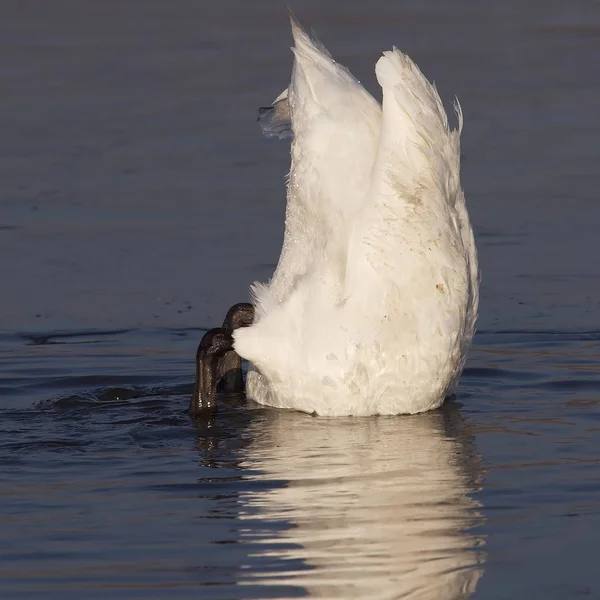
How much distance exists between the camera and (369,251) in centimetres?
792

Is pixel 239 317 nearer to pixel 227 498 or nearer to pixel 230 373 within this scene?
pixel 230 373

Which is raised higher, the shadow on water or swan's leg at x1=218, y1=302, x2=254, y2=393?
swan's leg at x1=218, y1=302, x2=254, y2=393

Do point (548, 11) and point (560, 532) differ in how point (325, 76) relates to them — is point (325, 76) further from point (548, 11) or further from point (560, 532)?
point (548, 11)

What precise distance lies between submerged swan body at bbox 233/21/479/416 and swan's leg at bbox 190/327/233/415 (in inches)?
16.8

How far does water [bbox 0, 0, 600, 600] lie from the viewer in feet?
20.9

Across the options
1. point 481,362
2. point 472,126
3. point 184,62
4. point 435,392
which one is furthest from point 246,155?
point 435,392

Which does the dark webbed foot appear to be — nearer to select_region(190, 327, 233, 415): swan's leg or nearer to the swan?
select_region(190, 327, 233, 415): swan's leg

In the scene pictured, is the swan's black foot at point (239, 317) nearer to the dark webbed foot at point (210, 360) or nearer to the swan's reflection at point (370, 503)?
the dark webbed foot at point (210, 360)

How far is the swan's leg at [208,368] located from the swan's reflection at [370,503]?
1.23ft

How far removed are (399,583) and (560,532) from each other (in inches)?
33.8

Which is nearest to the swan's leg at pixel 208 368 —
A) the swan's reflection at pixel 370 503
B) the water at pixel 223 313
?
the water at pixel 223 313

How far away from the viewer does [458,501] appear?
7.01m

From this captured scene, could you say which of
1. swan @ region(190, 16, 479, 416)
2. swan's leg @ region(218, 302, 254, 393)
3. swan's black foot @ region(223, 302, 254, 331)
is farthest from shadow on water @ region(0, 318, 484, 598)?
swan's black foot @ region(223, 302, 254, 331)

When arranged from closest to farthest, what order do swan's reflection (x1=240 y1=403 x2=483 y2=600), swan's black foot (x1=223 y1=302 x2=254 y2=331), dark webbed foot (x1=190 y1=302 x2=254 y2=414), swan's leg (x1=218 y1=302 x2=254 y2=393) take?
swan's reflection (x1=240 y1=403 x2=483 y2=600)
dark webbed foot (x1=190 y1=302 x2=254 y2=414)
swan's black foot (x1=223 y1=302 x2=254 y2=331)
swan's leg (x1=218 y1=302 x2=254 y2=393)
